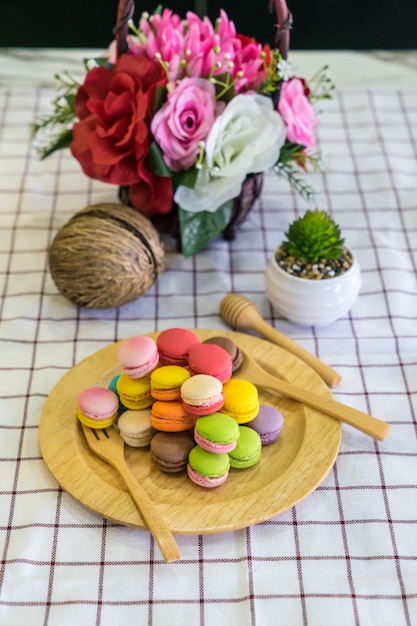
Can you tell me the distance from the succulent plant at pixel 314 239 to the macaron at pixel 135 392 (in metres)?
0.30

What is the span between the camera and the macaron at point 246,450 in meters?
0.84

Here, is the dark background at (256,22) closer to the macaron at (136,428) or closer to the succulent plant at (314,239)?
the succulent plant at (314,239)

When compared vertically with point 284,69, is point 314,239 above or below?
below

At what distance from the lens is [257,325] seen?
107 cm

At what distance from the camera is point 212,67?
1063 millimetres

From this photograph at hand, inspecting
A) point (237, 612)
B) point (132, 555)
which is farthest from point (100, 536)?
point (237, 612)

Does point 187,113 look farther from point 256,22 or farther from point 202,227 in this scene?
point 256,22

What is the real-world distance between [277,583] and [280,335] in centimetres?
37

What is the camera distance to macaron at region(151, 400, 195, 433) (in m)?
0.84

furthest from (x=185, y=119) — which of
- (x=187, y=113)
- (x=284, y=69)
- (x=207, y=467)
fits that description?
(x=207, y=467)

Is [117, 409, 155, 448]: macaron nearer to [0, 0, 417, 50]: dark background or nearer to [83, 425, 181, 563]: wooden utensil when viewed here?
[83, 425, 181, 563]: wooden utensil

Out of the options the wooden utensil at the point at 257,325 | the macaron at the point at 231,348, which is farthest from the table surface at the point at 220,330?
the macaron at the point at 231,348

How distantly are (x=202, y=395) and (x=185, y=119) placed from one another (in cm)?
41

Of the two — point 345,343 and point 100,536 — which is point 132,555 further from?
point 345,343
